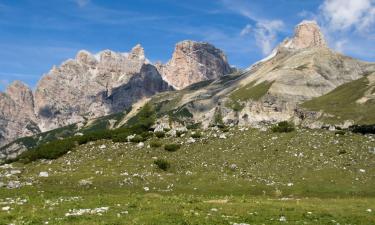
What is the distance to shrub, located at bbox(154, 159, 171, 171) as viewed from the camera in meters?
66.9

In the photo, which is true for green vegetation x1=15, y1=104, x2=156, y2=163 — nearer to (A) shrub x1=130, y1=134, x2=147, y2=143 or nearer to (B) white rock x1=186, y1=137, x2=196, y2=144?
(A) shrub x1=130, y1=134, x2=147, y2=143

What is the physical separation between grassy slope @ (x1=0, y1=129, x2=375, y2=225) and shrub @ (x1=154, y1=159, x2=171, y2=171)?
1038 millimetres

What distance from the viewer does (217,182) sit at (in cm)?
5975

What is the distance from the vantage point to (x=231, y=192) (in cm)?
5566

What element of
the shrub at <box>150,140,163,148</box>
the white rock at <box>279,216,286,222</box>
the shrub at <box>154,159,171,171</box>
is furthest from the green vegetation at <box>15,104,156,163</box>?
the white rock at <box>279,216,286,222</box>

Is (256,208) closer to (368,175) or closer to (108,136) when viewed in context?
(368,175)

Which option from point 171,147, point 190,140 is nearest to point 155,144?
point 171,147

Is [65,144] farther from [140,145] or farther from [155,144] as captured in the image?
[155,144]

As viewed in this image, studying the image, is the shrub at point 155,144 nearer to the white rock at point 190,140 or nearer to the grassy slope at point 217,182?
the grassy slope at point 217,182

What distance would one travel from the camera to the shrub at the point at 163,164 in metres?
66.9

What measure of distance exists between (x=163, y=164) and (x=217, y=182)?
1040cm

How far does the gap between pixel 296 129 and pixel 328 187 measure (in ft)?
85.4

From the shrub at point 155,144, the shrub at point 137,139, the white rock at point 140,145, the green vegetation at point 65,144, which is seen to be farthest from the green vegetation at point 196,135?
the white rock at point 140,145

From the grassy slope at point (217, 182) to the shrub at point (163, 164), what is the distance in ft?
3.40
